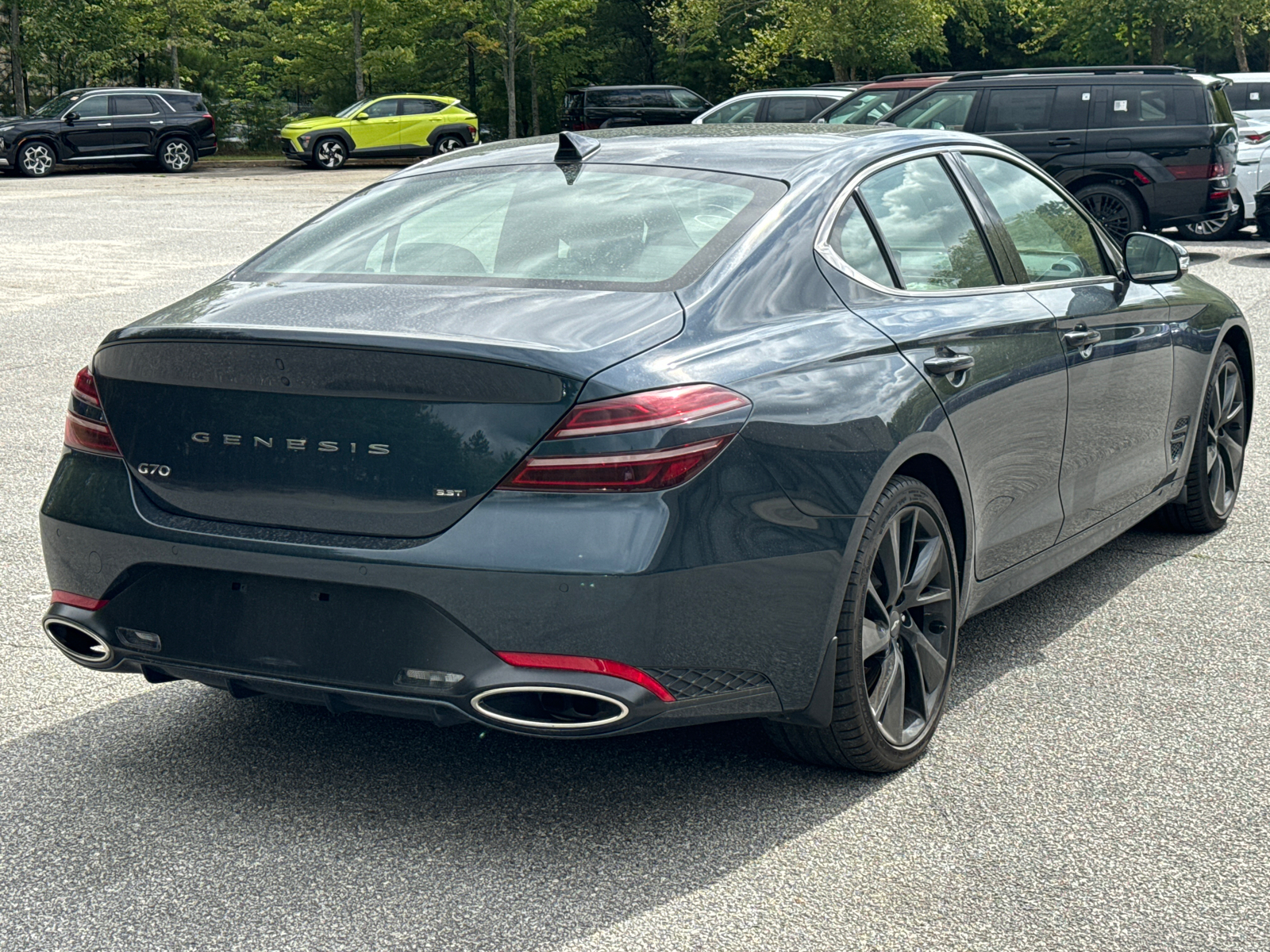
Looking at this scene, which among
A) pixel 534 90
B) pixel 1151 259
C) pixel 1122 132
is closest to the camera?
pixel 1151 259

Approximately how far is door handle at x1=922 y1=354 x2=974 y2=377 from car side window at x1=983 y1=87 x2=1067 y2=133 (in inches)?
535

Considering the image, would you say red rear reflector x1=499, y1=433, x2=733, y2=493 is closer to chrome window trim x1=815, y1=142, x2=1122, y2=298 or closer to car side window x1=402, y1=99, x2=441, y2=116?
chrome window trim x1=815, y1=142, x2=1122, y2=298

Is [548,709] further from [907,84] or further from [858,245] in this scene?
[907,84]

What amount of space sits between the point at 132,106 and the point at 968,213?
31663mm

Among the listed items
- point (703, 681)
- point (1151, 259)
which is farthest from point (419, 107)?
point (703, 681)

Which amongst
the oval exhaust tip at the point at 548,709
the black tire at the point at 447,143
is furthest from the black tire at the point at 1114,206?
the black tire at the point at 447,143

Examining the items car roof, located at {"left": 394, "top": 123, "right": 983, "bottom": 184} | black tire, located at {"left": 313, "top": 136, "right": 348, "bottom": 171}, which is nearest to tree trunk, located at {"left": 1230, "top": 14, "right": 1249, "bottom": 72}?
black tire, located at {"left": 313, "top": 136, "right": 348, "bottom": 171}

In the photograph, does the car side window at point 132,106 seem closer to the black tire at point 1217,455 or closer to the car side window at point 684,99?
the car side window at point 684,99

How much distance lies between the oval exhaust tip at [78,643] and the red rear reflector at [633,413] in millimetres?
1239

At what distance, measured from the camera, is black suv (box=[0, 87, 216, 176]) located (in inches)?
1243

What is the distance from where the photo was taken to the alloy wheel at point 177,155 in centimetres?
3384

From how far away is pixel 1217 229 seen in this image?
62.4 feet

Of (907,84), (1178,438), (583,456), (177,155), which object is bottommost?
(177,155)

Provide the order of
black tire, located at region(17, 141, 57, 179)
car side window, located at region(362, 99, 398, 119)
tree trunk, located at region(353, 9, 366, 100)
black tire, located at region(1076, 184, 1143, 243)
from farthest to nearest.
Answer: tree trunk, located at region(353, 9, 366, 100)
car side window, located at region(362, 99, 398, 119)
black tire, located at region(17, 141, 57, 179)
black tire, located at region(1076, 184, 1143, 243)
